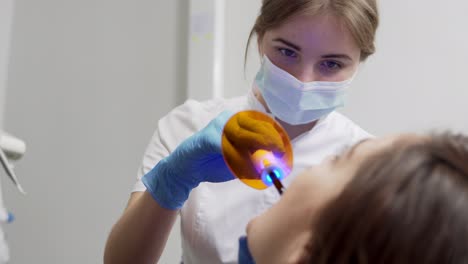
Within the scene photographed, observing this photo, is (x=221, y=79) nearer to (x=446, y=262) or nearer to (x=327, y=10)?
(x=327, y=10)

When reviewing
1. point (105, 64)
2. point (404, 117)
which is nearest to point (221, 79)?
point (105, 64)

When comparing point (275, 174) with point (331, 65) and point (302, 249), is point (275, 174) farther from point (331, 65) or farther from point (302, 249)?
point (331, 65)

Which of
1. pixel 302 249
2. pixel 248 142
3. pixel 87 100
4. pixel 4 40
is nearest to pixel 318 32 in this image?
pixel 248 142

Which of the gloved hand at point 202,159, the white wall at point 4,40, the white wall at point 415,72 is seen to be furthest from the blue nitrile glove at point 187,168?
the white wall at point 4,40

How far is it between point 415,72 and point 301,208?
3.95 ft

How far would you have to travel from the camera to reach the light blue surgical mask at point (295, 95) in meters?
1.17

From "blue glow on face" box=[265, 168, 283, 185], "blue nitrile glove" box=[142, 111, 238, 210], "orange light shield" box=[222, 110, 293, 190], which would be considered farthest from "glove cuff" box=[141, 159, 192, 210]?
"blue glow on face" box=[265, 168, 283, 185]

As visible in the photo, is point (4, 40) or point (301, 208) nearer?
Result: point (301, 208)

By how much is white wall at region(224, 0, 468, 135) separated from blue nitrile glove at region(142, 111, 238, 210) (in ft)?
2.91

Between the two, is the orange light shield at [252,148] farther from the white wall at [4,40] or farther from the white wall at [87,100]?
the white wall at [4,40]

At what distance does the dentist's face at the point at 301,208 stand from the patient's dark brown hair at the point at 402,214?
0.05 meters

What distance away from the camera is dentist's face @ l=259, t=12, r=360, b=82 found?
A: 1.13 metres

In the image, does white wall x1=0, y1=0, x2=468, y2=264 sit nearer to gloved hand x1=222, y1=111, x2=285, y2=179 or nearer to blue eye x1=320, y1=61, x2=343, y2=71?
blue eye x1=320, y1=61, x2=343, y2=71

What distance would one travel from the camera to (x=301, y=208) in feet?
2.16
